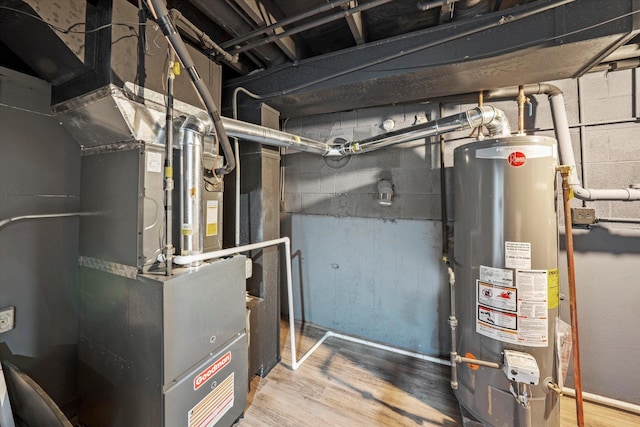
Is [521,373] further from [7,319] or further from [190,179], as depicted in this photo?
[7,319]

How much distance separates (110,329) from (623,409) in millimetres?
3061

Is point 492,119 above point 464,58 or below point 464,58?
below

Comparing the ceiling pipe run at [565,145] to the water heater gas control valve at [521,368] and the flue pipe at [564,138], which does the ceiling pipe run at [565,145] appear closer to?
the flue pipe at [564,138]

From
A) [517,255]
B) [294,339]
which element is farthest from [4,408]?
[517,255]

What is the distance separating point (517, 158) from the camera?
124 cm

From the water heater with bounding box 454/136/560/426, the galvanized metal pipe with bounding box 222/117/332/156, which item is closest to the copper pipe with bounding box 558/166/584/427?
the water heater with bounding box 454/136/560/426

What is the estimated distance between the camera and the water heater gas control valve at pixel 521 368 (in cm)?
116

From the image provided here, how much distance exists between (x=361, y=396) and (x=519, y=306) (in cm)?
114

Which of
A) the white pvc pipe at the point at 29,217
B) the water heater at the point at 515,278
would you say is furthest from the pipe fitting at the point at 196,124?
the water heater at the point at 515,278

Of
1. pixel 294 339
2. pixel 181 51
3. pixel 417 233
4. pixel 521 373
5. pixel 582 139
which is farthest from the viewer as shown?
pixel 417 233

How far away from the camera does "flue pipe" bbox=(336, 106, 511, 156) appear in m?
1.46

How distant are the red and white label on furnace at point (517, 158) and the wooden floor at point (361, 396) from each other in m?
1.55

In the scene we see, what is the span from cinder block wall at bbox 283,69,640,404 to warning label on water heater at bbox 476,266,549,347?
71 centimetres

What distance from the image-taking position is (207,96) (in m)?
1.10
